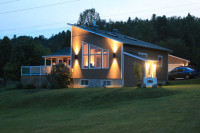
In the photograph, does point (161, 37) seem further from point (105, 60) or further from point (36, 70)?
point (105, 60)

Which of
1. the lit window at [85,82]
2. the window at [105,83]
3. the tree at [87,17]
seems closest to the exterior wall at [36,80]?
the lit window at [85,82]

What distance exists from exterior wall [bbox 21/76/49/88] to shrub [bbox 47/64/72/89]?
6.06 ft

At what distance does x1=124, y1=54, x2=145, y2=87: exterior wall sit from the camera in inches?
930

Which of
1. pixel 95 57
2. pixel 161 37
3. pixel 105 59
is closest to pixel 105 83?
pixel 105 59

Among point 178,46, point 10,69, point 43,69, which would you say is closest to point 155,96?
point 43,69

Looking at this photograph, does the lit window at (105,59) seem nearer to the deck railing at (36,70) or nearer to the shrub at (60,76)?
the shrub at (60,76)

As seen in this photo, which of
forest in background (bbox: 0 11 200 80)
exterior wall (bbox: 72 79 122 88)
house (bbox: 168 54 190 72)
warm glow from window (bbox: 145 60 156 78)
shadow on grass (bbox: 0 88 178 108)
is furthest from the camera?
forest in background (bbox: 0 11 200 80)

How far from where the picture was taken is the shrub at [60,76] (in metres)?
26.1

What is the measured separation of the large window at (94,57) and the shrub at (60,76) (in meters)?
1.94

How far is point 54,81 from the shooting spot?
89.1ft

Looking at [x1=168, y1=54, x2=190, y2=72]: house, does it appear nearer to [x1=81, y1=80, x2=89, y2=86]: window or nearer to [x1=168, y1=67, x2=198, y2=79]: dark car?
[x1=168, y1=67, x2=198, y2=79]: dark car

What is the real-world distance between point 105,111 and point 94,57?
1200 cm

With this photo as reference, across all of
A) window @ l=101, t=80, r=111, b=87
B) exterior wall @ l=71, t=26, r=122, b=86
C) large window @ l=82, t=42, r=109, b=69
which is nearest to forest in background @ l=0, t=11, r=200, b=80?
exterior wall @ l=71, t=26, r=122, b=86

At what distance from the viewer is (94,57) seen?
2575cm
